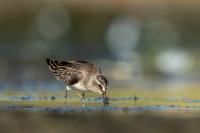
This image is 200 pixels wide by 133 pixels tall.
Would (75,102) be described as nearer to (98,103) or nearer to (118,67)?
(98,103)

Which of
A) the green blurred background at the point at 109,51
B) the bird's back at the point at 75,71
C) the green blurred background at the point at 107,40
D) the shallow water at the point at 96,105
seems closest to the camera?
the green blurred background at the point at 109,51

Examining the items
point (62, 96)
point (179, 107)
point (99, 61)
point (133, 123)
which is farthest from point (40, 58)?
point (133, 123)

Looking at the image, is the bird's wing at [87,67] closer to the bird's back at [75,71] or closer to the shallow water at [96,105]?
the bird's back at [75,71]

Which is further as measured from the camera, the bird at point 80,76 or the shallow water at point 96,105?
the bird at point 80,76

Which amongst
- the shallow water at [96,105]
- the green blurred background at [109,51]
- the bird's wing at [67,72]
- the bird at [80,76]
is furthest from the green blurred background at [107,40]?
the shallow water at [96,105]

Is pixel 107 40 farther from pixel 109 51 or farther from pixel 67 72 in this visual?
pixel 67 72

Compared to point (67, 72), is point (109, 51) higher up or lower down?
higher up

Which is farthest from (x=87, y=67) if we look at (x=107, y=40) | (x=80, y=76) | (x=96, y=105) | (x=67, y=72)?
(x=107, y=40)

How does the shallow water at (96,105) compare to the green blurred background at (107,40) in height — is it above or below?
below
